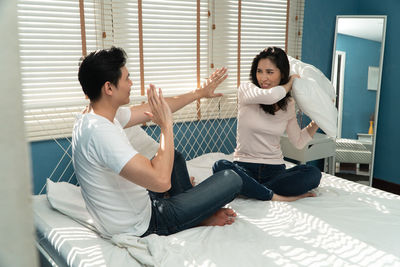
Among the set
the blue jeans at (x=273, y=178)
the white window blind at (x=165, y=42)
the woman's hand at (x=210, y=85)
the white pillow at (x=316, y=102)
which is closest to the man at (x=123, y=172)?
the blue jeans at (x=273, y=178)

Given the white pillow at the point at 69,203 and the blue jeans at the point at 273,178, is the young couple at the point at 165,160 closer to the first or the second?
the blue jeans at the point at 273,178

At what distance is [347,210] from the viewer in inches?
81.2

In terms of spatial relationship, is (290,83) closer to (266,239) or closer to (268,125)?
(268,125)

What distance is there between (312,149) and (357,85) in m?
0.87

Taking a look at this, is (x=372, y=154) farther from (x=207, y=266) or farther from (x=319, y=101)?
(x=207, y=266)

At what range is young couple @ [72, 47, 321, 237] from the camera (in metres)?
1.44

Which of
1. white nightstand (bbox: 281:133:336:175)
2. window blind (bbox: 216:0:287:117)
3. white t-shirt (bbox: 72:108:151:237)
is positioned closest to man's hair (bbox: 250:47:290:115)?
window blind (bbox: 216:0:287:117)

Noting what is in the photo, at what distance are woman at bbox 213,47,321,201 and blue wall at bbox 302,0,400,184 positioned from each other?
1.54m

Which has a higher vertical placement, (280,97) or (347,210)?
(280,97)

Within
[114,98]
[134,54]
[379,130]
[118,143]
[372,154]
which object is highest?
[134,54]

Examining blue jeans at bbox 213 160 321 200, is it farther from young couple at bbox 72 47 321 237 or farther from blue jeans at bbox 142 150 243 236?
blue jeans at bbox 142 150 243 236

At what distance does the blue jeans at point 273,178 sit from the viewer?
7.16ft

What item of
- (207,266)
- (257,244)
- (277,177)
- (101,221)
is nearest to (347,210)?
(277,177)

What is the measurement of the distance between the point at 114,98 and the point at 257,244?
0.89 metres
